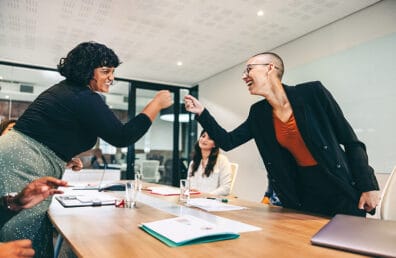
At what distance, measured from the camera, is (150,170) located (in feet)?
22.9

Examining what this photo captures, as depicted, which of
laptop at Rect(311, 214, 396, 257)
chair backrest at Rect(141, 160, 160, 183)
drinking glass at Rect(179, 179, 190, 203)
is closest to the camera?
laptop at Rect(311, 214, 396, 257)

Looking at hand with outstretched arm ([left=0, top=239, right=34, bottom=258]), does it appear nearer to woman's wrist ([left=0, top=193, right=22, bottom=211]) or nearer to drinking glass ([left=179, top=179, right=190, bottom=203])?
woman's wrist ([left=0, top=193, right=22, bottom=211])

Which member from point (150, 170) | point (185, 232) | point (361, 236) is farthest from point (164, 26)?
point (150, 170)

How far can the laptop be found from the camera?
0.78 m

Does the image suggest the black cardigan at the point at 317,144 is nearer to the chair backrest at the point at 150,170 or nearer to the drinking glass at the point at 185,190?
the drinking glass at the point at 185,190

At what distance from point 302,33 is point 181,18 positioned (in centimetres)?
171

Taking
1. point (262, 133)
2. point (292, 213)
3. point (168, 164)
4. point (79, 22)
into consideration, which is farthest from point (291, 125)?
point (168, 164)

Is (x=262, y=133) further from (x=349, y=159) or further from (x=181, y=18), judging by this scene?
(x=181, y=18)

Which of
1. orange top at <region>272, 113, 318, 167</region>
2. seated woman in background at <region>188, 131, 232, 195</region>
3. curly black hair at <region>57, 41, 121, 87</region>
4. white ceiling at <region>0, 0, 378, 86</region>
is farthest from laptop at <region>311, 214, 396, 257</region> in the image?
white ceiling at <region>0, 0, 378, 86</region>

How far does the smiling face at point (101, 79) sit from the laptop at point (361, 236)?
1.25 meters

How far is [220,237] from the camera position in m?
0.91

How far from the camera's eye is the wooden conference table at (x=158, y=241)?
0.79 metres

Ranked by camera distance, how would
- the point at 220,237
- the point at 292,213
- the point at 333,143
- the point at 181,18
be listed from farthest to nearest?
the point at 181,18
the point at 333,143
the point at 292,213
the point at 220,237

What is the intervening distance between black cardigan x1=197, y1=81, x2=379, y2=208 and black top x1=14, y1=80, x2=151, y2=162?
746 millimetres
